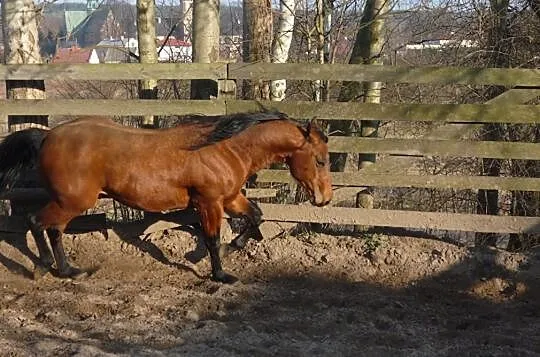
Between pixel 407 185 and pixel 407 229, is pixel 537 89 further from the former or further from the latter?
pixel 407 229

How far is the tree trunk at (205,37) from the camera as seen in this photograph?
7.23 m

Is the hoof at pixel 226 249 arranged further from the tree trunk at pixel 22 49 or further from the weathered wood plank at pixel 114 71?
the tree trunk at pixel 22 49

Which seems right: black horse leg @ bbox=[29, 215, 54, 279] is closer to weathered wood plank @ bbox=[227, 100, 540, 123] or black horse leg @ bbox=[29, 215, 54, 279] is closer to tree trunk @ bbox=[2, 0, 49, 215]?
tree trunk @ bbox=[2, 0, 49, 215]

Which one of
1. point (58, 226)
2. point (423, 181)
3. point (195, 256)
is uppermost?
point (423, 181)

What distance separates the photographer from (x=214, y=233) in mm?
6344

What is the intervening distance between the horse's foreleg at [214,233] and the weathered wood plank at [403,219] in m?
0.84

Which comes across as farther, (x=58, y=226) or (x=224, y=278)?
(x=224, y=278)

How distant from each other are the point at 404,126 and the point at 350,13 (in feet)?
4.95

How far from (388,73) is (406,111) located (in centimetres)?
39

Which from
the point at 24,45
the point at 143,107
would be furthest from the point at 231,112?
the point at 24,45

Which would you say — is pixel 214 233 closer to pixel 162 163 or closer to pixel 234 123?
pixel 162 163

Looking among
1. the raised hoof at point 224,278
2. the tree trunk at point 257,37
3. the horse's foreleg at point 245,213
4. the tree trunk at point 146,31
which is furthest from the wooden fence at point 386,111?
the tree trunk at point 146,31

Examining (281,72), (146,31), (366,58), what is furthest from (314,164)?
(146,31)

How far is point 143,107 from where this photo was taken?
6.75 meters
